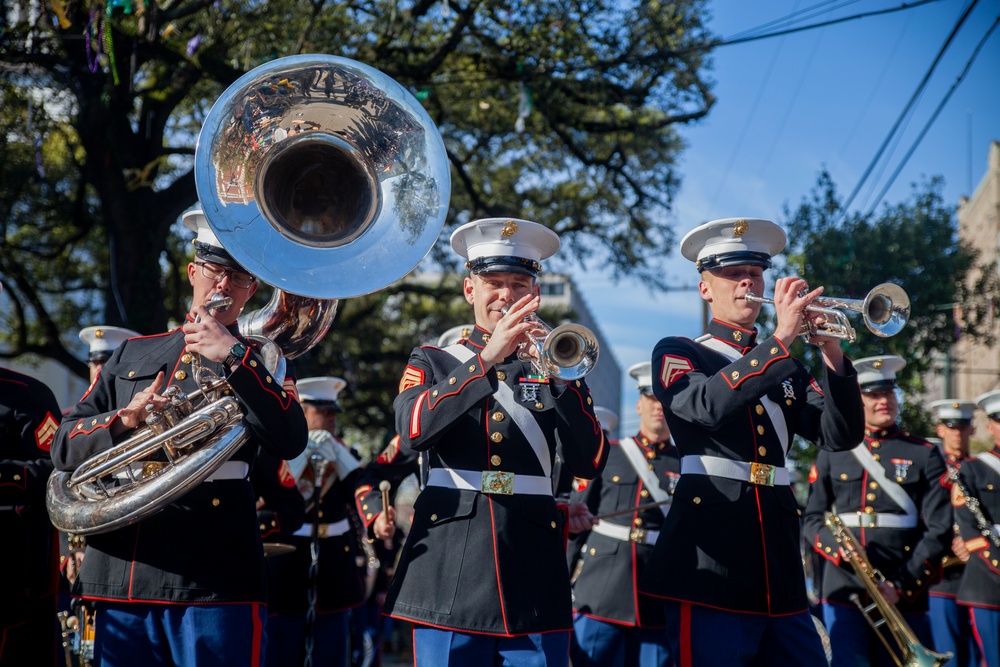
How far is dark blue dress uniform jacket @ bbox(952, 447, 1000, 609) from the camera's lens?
741cm

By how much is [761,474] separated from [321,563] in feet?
11.9

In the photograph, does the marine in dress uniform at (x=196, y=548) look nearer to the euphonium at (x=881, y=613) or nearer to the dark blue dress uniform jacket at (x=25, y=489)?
the dark blue dress uniform jacket at (x=25, y=489)

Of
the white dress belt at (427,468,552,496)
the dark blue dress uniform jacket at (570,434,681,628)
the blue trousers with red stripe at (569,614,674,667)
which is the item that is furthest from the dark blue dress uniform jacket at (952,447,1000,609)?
the white dress belt at (427,468,552,496)

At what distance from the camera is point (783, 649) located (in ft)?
13.6

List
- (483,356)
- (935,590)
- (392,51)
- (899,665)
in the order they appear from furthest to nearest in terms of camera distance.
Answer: (392,51) < (935,590) < (899,665) < (483,356)

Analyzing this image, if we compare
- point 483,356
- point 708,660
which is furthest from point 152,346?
point 708,660

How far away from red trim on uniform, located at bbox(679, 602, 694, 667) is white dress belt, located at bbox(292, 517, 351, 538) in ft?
11.1

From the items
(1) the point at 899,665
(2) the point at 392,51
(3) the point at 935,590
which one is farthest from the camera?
(2) the point at 392,51

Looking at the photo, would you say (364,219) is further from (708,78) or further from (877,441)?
(708,78)

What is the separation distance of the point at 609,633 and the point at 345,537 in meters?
1.88

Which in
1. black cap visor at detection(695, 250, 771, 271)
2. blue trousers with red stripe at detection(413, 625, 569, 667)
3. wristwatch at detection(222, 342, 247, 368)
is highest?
black cap visor at detection(695, 250, 771, 271)

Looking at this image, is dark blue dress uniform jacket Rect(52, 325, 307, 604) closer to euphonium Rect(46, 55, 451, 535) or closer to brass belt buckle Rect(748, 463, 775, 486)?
euphonium Rect(46, 55, 451, 535)

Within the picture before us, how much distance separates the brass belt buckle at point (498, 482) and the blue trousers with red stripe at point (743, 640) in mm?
850

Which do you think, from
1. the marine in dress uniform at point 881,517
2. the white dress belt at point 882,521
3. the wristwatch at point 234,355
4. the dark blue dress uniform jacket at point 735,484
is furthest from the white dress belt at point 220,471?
the white dress belt at point 882,521
